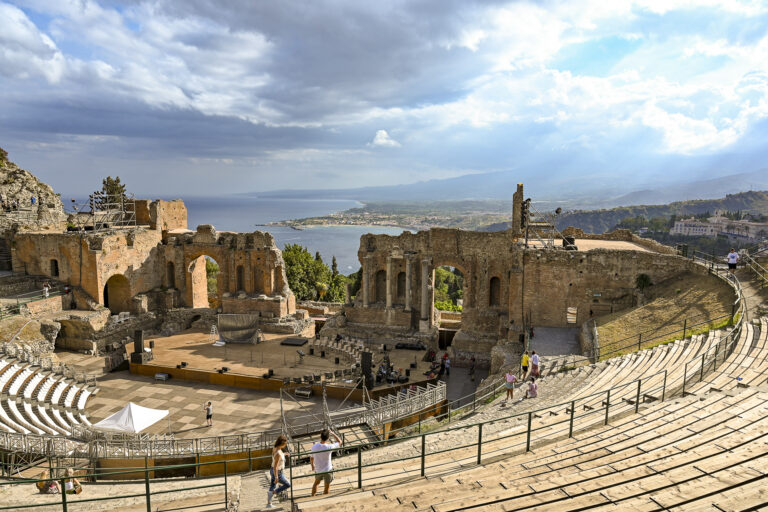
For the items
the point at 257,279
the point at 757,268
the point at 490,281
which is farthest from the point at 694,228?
the point at 257,279

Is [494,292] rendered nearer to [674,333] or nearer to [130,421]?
[674,333]

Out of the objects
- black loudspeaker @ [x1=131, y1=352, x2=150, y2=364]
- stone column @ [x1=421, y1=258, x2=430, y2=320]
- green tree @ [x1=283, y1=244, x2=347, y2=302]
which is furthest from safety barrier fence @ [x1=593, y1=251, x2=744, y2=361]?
green tree @ [x1=283, y1=244, x2=347, y2=302]

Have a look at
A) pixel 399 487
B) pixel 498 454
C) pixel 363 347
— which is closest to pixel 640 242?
pixel 363 347

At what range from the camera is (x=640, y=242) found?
32.2 m

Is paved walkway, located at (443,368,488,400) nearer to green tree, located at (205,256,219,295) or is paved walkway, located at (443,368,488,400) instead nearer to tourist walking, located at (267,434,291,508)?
tourist walking, located at (267,434,291,508)

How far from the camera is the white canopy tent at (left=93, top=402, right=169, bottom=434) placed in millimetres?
17156

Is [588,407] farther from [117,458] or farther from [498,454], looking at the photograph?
[117,458]

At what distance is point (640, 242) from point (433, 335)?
15732 millimetres

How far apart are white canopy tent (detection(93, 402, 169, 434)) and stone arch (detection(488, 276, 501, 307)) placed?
19.9 meters

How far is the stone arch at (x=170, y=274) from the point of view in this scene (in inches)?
1483

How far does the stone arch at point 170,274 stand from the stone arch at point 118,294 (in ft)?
10.1

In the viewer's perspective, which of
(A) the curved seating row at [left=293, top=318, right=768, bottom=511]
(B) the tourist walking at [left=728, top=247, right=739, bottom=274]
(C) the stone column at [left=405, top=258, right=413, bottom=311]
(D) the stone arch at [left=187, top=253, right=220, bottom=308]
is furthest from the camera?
(D) the stone arch at [left=187, top=253, right=220, bottom=308]

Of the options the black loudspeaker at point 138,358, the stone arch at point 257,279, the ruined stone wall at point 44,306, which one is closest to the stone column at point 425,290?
the stone arch at point 257,279

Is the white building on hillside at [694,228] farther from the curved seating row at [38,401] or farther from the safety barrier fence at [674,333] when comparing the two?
the curved seating row at [38,401]
